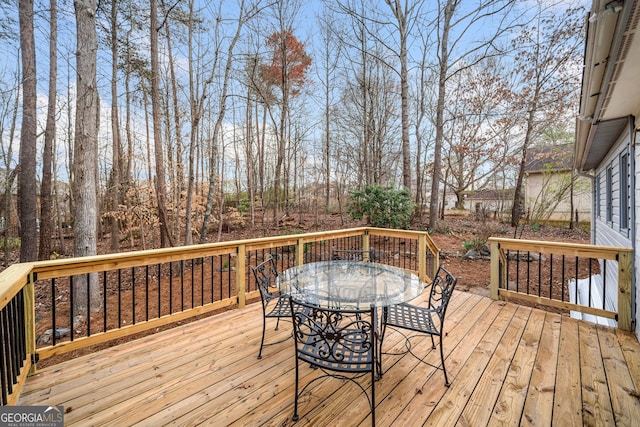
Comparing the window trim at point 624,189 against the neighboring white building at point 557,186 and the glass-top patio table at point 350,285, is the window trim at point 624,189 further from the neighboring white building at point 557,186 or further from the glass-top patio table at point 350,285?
the neighboring white building at point 557,186

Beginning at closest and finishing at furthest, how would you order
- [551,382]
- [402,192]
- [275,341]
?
[551,382] → [275,341] → [402,192]

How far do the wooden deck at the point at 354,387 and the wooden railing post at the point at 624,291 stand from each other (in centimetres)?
17

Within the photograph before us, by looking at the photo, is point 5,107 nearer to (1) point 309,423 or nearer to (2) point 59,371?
(2) point 59,371

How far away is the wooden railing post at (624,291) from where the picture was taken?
8.74ft

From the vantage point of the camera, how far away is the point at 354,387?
187 centimetres

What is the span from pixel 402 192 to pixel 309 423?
7137 mm

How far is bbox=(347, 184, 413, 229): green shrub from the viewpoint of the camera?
25.7 feet

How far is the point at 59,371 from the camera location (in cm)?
198

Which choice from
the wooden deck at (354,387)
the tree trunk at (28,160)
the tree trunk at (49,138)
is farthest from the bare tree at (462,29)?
the tree trunk at (28,160)

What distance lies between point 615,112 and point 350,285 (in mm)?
3303

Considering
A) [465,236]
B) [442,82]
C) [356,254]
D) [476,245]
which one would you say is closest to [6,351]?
[356,254]

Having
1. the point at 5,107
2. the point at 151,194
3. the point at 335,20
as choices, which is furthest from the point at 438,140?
the point at 5,107

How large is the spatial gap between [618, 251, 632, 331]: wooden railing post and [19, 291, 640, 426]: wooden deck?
0.17 m

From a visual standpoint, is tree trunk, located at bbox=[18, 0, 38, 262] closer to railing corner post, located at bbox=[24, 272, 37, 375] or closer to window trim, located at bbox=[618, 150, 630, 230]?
railing corner post, located at bbox=[24, 272, 37, 375]
